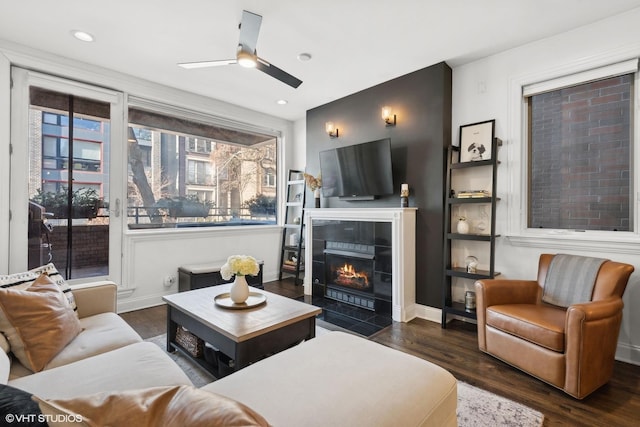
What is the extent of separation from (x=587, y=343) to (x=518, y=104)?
2158 mm

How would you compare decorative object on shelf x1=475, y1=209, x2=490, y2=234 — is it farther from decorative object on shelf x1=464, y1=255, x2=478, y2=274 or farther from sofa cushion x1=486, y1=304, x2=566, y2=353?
sofa cushion x1=486, y1=304, x2=566, y2=353

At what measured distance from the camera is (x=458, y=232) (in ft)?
10.2

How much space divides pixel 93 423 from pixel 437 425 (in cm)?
107

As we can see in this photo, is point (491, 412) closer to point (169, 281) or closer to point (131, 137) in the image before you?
point (169, 281)

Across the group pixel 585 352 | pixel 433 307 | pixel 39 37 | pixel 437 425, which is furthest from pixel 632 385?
pixel 39 37

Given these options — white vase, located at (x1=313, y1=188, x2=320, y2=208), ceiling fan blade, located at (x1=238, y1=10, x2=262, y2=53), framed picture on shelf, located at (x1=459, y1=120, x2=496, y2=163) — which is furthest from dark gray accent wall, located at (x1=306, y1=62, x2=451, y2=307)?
ceiling fan blade, located at (x1=238, y1=10, x2=262, y2=53)

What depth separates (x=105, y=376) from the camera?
129 centimetres

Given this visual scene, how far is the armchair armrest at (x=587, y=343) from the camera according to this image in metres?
1.84

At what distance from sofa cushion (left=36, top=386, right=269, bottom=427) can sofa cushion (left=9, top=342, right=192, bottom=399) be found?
66 cm

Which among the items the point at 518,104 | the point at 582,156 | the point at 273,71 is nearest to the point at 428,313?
the point at 582,156

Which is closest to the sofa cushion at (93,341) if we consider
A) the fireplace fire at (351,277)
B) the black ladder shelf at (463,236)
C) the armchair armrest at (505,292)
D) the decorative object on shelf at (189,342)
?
the decorative object on shelf at (189,342)

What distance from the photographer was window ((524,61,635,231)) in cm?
Answer: 256

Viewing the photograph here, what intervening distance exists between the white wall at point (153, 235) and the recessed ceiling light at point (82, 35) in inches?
22.5

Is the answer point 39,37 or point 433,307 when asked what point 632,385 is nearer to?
point 433,307
